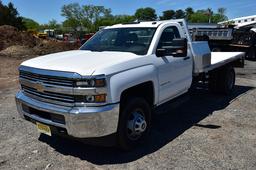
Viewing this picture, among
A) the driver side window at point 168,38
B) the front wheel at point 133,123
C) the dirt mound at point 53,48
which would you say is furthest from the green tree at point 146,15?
the dirt mound at point 53,48

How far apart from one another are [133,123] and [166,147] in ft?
2.36

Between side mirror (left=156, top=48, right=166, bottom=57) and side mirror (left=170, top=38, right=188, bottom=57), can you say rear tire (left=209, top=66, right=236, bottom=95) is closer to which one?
side mirror (left=170, top=38, right=188, bottom=57)

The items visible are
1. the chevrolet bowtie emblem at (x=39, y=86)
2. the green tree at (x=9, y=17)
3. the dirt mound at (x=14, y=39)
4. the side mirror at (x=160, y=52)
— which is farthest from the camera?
the green tree at (x=9, y=17)

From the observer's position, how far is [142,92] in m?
4.88

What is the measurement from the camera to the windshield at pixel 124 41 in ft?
16.9

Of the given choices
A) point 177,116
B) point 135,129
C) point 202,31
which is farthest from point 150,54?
point 202,31

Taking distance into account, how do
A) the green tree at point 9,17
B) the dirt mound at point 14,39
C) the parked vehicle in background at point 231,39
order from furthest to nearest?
the green tree at point 9,17 → the dirt mound at point 14,39 → the parked vehicle in background at point 231,39

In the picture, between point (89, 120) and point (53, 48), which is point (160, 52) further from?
point (53, 48)

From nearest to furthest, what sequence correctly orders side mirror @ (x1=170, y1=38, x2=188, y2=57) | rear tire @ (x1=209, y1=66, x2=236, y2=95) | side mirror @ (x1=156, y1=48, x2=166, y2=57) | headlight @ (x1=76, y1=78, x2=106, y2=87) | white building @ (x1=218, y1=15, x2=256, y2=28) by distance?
headlight @ (x1=76, y1=78, x2=106, y2=87)
side mirror @ (x1=170, y1=38, x2=188, y2=57)
side mirror @ (x1=156, y1=48, x2=166, y2=57)
rear tire @ (x1=209, y1=66, x2=236, y2=95)
white building @ (x1=218, y1=15, x2=256, y2=28)

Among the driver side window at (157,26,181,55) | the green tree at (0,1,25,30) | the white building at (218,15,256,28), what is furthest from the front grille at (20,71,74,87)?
the green tree at (0,1,25,30)

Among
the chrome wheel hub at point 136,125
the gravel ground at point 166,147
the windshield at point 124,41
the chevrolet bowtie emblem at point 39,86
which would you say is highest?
the windshield at point 124,41

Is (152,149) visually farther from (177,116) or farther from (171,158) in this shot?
(177,116)

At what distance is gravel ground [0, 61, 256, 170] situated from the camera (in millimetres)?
4281

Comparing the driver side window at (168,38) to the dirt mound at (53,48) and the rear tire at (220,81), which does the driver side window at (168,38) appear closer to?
the rear tire at (220,81)
